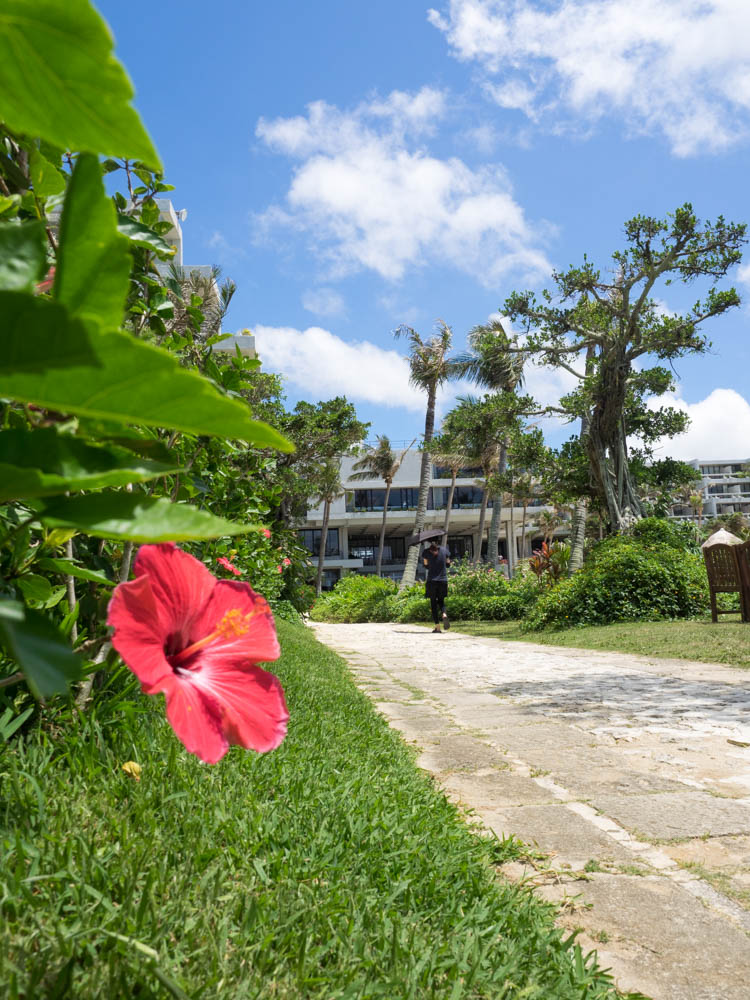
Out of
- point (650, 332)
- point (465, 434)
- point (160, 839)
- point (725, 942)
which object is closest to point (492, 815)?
point (725, 942)

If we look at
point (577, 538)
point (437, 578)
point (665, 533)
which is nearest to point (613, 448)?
point (665, 533)

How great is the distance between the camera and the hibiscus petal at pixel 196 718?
498 millimetres

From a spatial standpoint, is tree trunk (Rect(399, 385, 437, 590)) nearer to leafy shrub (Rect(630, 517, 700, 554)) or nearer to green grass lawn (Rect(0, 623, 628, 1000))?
leafy shrub (Rect(630, 517, 700, 554))

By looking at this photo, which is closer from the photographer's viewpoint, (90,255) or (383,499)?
(90,255)

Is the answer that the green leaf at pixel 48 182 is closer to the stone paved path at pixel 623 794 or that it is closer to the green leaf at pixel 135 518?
the green leaf at pixel 135 518

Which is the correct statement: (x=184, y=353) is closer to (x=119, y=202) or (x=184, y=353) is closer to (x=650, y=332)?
(x=119, y=202)

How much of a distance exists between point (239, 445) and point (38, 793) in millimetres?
1804

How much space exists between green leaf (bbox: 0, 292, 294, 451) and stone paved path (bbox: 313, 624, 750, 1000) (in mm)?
1672

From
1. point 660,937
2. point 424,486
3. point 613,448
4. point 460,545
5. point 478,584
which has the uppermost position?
point 460,545

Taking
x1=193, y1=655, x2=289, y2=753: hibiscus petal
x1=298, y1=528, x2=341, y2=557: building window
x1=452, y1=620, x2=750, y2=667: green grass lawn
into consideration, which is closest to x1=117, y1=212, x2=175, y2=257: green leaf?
x1=193, y1=655, x2=289, y2=753: hibiscus petal

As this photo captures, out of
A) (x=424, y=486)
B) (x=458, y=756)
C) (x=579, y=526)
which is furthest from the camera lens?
(x=424, y=486)

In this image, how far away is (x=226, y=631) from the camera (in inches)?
23.8

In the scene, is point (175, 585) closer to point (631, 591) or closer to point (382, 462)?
point (631, 591)

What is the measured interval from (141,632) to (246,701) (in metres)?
0.10
